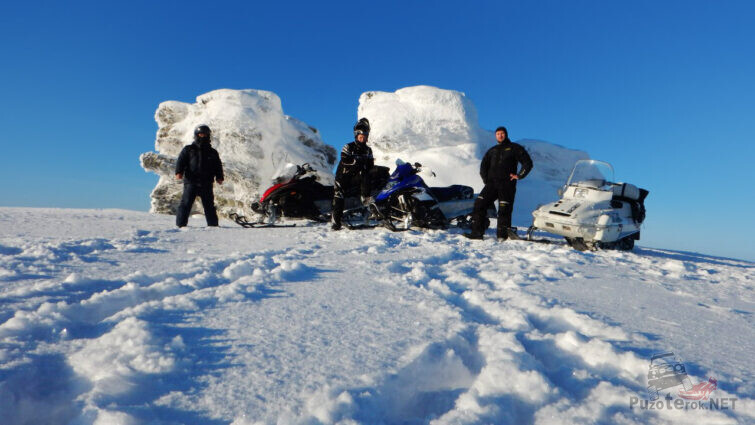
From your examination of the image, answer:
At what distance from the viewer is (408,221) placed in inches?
219

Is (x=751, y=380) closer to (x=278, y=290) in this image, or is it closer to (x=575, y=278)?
(x=575, y=278)

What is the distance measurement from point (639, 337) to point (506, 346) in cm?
73

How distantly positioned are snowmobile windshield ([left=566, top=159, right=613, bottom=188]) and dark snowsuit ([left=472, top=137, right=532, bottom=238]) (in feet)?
2.82

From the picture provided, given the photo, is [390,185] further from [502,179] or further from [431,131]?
[431,131]

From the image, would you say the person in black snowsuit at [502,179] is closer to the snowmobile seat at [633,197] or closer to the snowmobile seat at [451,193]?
the snowmobile seat at [451,193]

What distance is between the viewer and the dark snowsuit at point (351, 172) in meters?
5.60

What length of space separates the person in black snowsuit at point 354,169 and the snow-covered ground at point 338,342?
2746 millimetres

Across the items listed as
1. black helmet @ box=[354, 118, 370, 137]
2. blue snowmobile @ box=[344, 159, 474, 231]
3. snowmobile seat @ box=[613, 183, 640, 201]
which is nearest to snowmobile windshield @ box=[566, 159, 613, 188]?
snowmobile seat @ box=[613, 183, 640, 201]

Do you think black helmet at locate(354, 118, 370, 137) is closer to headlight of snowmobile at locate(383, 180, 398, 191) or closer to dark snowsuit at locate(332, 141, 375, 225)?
dark snowsuit at locate(332, 141, 375, 225)

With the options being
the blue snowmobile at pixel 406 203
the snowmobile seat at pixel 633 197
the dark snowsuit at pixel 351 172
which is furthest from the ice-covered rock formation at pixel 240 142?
the snowmobile seat at pixel 633 197

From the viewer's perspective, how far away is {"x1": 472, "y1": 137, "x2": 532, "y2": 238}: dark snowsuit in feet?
17.5

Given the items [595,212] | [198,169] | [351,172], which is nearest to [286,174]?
[351,172]

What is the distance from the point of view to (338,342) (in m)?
1.45

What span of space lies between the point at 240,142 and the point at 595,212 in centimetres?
2547
